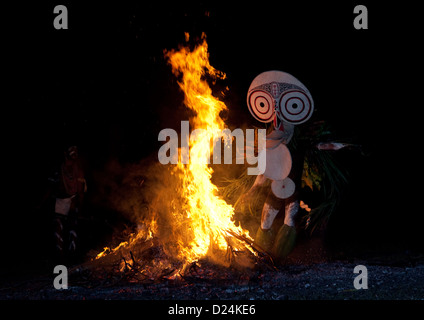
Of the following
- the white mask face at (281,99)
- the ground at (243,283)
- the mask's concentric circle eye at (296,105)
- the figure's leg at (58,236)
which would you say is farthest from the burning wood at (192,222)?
the mask's concentric circle eye at (296,105)

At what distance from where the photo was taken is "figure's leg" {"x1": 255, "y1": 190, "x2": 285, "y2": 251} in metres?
7.16

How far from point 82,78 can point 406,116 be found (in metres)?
6.90

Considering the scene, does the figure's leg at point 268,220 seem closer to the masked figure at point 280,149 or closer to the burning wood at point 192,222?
the masked figure at point 280,149

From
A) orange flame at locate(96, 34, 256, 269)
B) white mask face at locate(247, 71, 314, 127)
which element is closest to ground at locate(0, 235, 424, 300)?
orange flame at locate(96, 34, 256, 269)

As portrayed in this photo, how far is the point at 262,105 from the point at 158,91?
118 inches

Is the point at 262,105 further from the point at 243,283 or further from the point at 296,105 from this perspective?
the point at 243,283

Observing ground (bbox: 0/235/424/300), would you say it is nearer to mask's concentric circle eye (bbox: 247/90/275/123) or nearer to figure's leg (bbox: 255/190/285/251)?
figure's leg (bbox: 255/190/285/251)

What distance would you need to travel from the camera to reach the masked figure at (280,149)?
6.67 m

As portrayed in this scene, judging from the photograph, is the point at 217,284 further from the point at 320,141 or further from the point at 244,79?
the point at 244,79

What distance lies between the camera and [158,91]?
9047mm

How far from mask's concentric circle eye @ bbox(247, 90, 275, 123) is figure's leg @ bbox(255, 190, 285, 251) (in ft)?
4.30

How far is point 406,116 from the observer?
8.69 m

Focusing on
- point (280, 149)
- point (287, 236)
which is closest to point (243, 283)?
point (287, 236)

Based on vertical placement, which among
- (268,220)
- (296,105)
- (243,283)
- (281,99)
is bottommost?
(243,283)
